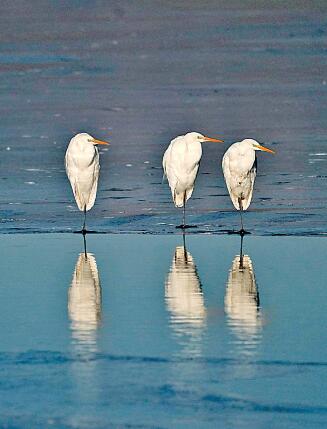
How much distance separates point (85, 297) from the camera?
30.7 ft

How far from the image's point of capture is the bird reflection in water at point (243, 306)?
7.86 meters

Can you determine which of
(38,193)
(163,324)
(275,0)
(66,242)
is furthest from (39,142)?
(275,0)

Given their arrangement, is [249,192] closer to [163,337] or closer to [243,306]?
[243,306]

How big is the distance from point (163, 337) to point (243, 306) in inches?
44.6

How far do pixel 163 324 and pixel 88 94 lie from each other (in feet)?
62.2

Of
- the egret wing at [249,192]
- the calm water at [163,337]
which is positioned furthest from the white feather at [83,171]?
the calm water at [163,337]

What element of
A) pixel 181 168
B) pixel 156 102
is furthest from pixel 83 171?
pixel 156 102

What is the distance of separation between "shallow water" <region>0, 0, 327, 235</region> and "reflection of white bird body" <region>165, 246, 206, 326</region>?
208 cm

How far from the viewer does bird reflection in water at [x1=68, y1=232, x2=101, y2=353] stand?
793cm

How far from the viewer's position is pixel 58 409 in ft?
21.5

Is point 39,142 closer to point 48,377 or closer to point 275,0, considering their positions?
point 48,377

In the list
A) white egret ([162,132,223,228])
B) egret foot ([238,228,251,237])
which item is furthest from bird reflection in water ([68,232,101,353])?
white egret ([162,132,223,228])

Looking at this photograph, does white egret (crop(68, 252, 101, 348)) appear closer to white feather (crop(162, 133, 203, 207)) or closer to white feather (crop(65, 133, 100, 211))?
white feather (crop(65, 133, 100, 211))

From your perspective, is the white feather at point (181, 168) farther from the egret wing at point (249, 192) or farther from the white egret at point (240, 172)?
the egret wing at point (249, 192)
